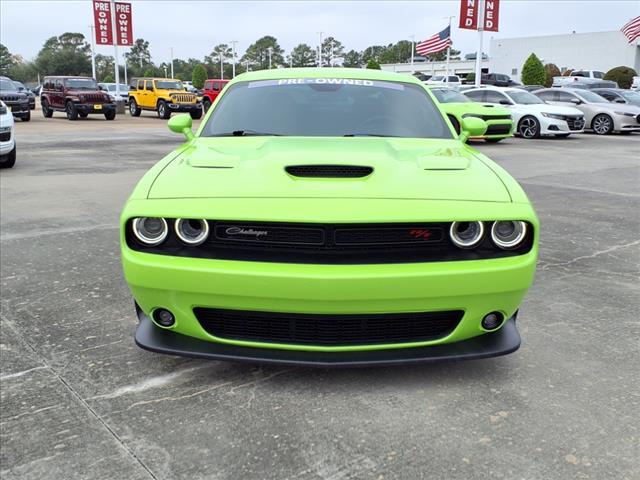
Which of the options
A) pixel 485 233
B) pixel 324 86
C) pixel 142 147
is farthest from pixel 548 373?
pixel 142 147

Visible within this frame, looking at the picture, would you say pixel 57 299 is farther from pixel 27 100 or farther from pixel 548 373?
pixel 27 100

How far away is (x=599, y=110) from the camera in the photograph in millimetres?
19688

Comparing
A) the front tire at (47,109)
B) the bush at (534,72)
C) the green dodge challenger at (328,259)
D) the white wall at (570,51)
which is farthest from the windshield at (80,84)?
the white wall at (570,51)

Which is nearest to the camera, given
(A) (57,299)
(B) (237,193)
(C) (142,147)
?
(B) (237,193)

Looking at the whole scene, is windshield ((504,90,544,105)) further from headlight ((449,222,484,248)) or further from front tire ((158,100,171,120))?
headlight ((449,222,484,248))

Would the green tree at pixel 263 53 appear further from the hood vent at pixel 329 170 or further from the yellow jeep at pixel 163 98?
the hood vent at pixel 329 170

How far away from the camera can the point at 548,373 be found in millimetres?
3094

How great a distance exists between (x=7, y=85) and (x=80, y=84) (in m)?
2.79

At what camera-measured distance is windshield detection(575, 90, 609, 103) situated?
20.2 meters

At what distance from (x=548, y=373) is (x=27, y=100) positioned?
83.4 feet

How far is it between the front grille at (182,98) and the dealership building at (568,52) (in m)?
42.6

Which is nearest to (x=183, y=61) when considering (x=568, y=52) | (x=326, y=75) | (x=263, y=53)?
(x=263, y=53)

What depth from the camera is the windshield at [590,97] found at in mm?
20250

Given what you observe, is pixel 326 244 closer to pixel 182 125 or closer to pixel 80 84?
pixel 182 125
